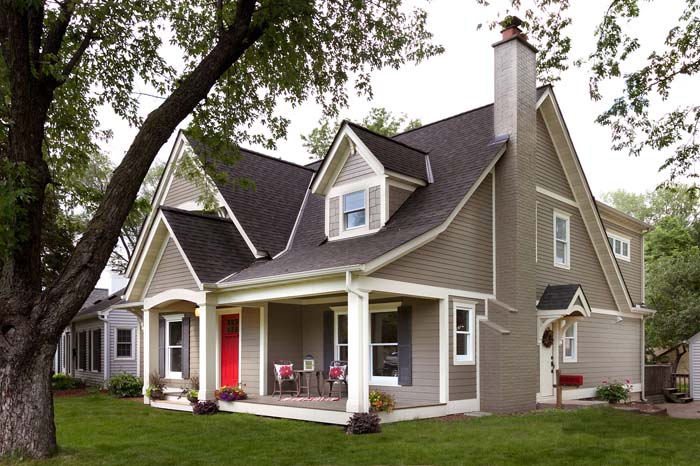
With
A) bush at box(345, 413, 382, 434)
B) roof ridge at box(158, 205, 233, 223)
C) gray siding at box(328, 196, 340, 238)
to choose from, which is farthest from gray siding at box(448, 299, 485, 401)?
roof ridge at box(158, 205, 233, 223)

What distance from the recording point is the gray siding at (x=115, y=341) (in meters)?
26.3

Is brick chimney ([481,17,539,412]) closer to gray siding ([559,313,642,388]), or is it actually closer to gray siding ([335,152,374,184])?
gray siding ([559,313,642,388])

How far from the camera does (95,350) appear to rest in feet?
89.4

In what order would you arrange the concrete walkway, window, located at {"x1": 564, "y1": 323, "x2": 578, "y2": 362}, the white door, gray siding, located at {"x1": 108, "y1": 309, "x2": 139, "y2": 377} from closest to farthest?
the concrete walkway → the white door → window, located at {"x1": 564, "y1": 323, "x2": 578, "y2": 362} → gray siding, located at {"x1": 108, "y1": 309, "x2": 139, "y2": 377}

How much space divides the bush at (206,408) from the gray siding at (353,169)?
6203mm

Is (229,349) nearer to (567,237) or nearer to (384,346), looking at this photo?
(384,346)

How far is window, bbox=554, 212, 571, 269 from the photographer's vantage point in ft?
57.7

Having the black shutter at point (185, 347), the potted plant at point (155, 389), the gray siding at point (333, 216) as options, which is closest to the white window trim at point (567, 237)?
the gray siding at point (333, 216)

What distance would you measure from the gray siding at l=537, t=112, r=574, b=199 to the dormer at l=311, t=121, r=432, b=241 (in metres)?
3.41

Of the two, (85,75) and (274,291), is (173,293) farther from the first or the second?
(85,75)

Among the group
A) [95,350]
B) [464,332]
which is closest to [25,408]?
[464,332]

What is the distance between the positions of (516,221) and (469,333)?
115 inches

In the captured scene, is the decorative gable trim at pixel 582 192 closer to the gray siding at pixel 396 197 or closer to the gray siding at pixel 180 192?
the gray siding at pixel 396 197

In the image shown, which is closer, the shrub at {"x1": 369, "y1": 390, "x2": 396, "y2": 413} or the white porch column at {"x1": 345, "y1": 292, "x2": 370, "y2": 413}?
the white porch column at {"x1": 345, "y1": 292, "x2": 370, "y2": 413}
